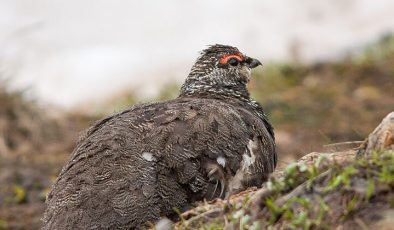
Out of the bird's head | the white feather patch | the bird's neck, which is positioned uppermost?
the bird's head

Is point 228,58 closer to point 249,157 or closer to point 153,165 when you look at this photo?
point 249,157

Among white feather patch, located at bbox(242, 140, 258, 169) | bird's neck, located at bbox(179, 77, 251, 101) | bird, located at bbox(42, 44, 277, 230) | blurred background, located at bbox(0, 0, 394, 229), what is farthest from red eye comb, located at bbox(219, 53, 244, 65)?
blurred background, located at bbox(0, 0, 394, 229)

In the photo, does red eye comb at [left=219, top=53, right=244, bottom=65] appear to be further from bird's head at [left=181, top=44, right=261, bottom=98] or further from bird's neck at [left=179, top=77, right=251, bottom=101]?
bird's neck at [left=179, top=77, right=251, bottom=101]

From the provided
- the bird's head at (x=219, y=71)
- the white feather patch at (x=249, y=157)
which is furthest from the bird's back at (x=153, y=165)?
A: the bird's head at (x=219, y=71)

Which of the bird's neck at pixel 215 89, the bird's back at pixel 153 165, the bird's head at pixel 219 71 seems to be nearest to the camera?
the bird's back at pixel 153 165

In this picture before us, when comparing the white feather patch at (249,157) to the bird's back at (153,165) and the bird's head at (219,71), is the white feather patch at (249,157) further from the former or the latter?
the bird's head at (219,71)

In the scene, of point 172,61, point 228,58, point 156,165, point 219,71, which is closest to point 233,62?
point 228,58
